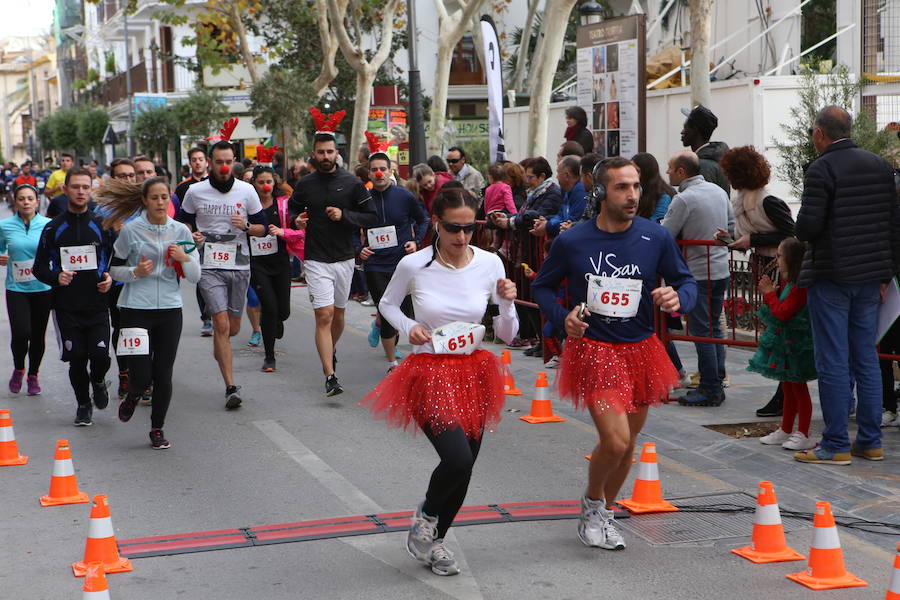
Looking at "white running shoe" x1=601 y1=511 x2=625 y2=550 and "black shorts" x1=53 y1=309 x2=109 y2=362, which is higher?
"black shorts" x1=53 y1=309 x2=109 y2=362

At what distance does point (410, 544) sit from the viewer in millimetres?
5664

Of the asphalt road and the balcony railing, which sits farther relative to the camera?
the balcony railing

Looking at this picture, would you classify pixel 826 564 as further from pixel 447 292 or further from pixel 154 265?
pixel 154 265

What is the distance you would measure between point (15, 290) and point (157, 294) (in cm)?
236

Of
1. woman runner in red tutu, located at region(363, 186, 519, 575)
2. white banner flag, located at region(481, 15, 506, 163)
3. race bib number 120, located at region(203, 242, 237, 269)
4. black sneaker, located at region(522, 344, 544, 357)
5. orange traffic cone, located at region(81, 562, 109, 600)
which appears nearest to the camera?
orange traffic cone, located at region(81, 562, 109, 600)

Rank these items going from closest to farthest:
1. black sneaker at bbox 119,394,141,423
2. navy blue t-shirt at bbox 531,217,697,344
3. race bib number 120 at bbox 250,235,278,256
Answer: navy blue t-shirt at bbox 531,217,697,344 → black sneaker at bbox 119,394,141,423 → race bib number 120 at bbox 250,235,278,256

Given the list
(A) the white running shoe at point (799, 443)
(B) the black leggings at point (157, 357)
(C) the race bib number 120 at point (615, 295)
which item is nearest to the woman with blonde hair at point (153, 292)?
(B) the black leggings at point (157, 357)

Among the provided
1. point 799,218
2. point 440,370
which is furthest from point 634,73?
point 440,370

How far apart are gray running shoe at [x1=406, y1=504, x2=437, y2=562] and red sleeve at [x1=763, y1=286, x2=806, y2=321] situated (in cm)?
345

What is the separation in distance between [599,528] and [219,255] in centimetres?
508

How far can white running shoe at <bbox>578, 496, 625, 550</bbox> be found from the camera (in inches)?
233

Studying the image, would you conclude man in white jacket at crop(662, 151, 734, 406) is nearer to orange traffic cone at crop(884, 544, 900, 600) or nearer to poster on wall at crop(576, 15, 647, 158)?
orange traffic cone at crop(884, 544, 900, 600)

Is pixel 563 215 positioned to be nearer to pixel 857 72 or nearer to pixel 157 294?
pixel 157 294

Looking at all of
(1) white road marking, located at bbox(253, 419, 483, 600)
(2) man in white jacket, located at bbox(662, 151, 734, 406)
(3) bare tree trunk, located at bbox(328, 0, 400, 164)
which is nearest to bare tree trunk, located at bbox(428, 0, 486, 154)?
(3) bare tree trunk, located at bbox(328, 0, 400, 164)
